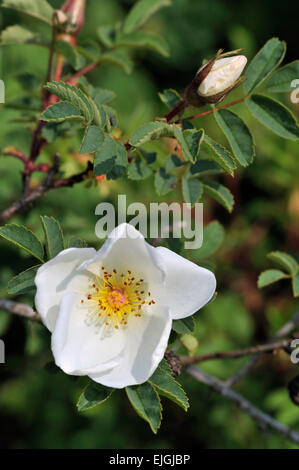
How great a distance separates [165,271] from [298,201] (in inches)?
79.3

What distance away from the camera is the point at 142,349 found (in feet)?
5.08

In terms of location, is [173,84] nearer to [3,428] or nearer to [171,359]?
[3,428]

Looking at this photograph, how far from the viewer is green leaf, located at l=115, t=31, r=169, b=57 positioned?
2109 mm

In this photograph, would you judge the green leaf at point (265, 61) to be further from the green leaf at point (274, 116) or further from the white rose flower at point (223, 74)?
the white rose flower at point (223, 74)

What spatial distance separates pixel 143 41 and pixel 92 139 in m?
0.77

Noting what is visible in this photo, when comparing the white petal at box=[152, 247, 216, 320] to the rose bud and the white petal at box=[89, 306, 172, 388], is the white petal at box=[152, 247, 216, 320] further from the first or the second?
the rose bud

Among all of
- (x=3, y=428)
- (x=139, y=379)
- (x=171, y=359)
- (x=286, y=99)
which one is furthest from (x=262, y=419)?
(x=286, y=99)

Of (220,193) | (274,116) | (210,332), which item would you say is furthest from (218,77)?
(210,332)

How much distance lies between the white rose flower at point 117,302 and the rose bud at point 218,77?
40 cm

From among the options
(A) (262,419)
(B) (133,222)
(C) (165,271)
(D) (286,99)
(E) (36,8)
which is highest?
(E) (36,8)

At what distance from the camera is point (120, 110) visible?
3.81m

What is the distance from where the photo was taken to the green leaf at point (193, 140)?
1473 mm

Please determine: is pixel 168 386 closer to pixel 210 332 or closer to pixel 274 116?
pixel 274 116

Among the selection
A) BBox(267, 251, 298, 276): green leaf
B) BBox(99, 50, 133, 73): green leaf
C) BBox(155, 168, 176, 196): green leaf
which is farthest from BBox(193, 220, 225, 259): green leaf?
BBox(99, 50, 133, 73): green leaf
